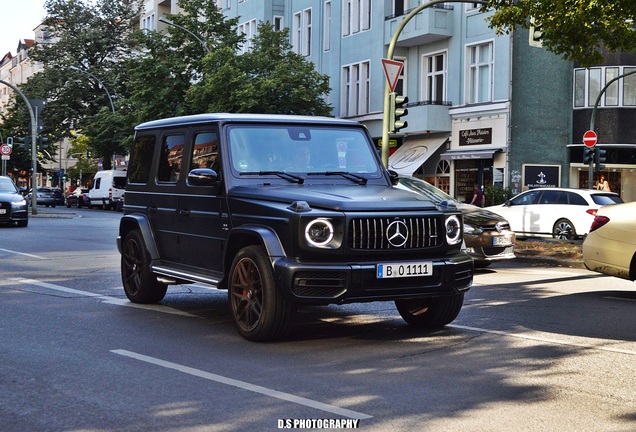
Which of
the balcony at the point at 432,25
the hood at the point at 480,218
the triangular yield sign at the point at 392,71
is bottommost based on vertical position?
the hood at the point at 480,218

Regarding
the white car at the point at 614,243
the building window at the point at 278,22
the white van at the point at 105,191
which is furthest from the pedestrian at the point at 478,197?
the white van at the point at 105,191

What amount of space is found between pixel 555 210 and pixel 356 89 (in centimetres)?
2081

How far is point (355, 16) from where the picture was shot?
43719 millimetres

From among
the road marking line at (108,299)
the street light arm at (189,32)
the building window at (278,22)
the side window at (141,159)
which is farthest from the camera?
the building window at (278,22)

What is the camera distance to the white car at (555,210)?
24.1m

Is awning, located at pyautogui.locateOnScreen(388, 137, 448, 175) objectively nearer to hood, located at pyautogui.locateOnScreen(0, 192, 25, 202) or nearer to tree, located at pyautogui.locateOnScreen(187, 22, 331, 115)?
tree, located at pyautogui.locateOnScreen(187, 22, 331, 115)

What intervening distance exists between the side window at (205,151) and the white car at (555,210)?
15704 millimetres

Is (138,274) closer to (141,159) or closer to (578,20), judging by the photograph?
(141,159)

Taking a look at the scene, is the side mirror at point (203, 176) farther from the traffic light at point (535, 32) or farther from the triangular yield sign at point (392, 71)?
the traffic light at point (535, 32)

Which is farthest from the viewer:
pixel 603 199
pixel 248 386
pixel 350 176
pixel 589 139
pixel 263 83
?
pixel 263 83

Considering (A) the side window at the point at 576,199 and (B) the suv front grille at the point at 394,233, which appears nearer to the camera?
(B) the suv front grille at the point at 394,233

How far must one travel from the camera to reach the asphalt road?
5328 millimetres

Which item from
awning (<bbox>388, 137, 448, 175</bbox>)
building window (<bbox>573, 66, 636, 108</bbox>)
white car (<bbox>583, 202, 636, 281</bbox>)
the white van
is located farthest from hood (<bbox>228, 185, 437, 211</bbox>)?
the white van

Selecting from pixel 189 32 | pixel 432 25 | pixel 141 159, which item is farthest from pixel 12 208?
pixel 141 159
